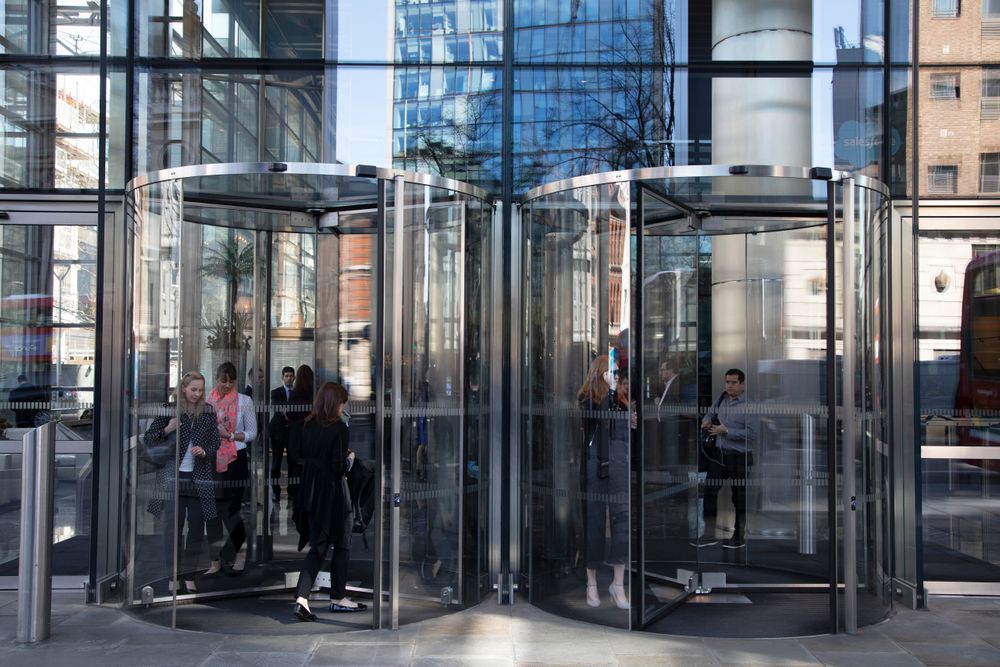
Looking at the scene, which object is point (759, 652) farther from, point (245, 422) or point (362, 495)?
point (245, 422)

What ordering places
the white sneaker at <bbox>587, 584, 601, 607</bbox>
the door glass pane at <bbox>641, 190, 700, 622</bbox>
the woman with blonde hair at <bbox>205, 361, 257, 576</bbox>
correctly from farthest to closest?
the woman with blonde hair at <bbox>205, 361, 257, 576</bbox>, the door glass pane at <bbox>641, 190, 700, 622</bbox>, the white sneaker at <bbox>587, 584, 601, 607</bbox>

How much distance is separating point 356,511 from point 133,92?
144 inches

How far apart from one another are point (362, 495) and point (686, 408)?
2.68m

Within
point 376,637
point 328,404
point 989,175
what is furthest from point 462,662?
point 989,175

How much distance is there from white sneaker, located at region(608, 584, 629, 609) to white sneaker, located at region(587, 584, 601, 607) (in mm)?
96

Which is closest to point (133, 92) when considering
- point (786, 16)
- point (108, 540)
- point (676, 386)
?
point (108, 540)

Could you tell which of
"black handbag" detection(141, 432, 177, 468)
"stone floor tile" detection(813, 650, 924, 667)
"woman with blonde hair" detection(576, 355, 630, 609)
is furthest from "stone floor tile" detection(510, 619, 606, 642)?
"black handbag" detection(141, 432, 177, 468)

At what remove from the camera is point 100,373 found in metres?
6.93

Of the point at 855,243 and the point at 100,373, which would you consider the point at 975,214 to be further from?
the point at 100,373

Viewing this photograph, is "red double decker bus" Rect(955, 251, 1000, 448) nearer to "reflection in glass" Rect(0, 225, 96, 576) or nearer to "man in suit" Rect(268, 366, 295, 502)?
"man in suit" Rect(268, 366, 295, 502)

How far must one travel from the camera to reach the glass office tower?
295 inches

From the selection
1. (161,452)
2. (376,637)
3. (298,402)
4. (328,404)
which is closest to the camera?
(376,637)

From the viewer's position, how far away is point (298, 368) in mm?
7840

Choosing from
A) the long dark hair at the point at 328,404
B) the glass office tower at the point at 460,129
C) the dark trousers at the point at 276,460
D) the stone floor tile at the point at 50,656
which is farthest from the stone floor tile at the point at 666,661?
the dark trousers at the point at 276,460
